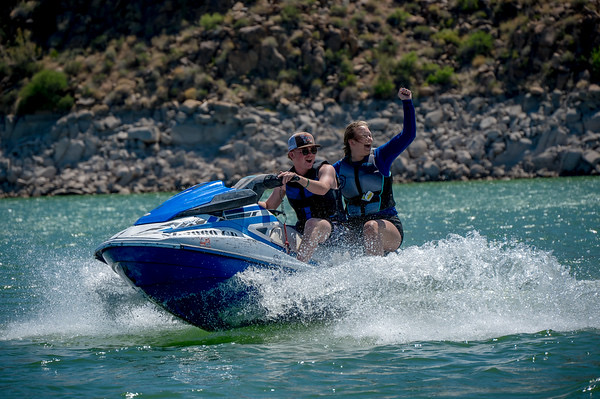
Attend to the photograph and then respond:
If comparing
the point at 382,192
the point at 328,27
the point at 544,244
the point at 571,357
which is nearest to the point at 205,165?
the point at 328,27

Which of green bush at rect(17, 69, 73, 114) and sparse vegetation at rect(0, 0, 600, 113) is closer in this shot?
sparse vegetation at rect(0, 0, 600, 113)

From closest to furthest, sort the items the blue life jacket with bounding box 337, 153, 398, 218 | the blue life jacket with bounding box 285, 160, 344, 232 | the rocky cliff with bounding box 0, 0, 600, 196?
the blue life jacket with bounding box 285, 160, 344, 232 < the blue life jacket with bounding box 337, 153, 398, 218 < the rocky cliff with bounding box 0, 0, 600, 196

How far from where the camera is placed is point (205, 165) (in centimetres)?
3075

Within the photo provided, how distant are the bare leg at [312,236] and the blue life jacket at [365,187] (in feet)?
1.72

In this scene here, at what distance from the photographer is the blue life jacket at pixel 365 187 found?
651 centimetres

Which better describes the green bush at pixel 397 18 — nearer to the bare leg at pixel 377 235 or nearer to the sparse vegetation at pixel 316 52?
the sparse vegetation at pixel 316 52

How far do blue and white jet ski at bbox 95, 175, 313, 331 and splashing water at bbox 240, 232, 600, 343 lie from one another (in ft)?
0.54

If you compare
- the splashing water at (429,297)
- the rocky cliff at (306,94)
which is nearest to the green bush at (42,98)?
the rocky cliff at (306,94)

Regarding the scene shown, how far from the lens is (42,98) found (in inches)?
1335

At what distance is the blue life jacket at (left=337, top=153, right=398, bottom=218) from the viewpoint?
6.51 meters

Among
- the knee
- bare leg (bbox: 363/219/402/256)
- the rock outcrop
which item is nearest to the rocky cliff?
the rock outcrop

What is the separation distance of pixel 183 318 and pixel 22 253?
260 inches

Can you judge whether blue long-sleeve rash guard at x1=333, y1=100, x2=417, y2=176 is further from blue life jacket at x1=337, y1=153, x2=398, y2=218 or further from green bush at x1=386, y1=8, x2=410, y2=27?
green bush at x1=386, y1=8, x2=410, y2=27

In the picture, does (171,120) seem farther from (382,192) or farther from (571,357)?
(571,357)
